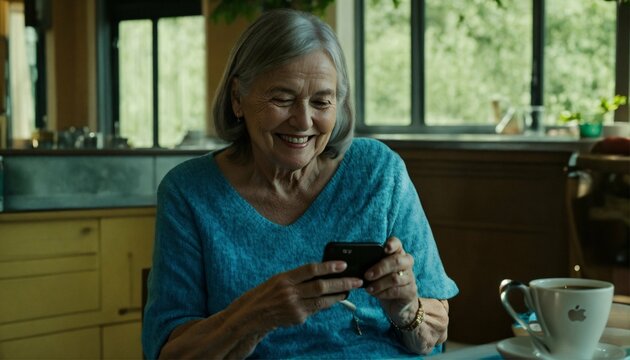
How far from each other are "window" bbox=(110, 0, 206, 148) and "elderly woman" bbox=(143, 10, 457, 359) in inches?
276

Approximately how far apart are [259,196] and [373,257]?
1.38 ft

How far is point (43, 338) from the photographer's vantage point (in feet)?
11.7

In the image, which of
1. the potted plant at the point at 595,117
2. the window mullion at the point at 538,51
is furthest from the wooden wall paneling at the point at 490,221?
the window mullion at the point at 538,51

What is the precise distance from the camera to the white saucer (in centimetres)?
123

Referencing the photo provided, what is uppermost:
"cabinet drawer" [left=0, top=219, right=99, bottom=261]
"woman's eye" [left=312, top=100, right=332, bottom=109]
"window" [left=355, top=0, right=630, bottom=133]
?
"window" [left=355, top=0, right=630, bottom=133]

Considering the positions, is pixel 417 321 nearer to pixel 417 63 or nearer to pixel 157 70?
pixel 417 63

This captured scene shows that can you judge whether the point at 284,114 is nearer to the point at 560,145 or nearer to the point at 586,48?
the point at 560,145

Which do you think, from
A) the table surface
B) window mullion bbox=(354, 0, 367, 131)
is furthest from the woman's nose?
window mullion bbox=(354, 0, 367, 131)

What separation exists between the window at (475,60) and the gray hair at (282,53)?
3.12m

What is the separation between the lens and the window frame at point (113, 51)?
30.2ft

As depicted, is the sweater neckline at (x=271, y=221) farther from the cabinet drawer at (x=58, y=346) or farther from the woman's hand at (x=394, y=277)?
the cabinet drawer at (x=58, y=346)

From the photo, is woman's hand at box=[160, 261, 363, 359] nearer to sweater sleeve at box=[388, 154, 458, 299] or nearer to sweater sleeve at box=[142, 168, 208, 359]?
sweater sleeve at box=[142, 168, 208, 359]

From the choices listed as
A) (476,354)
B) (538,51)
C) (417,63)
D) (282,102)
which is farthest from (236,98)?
(417,63)

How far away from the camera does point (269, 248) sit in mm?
1650
